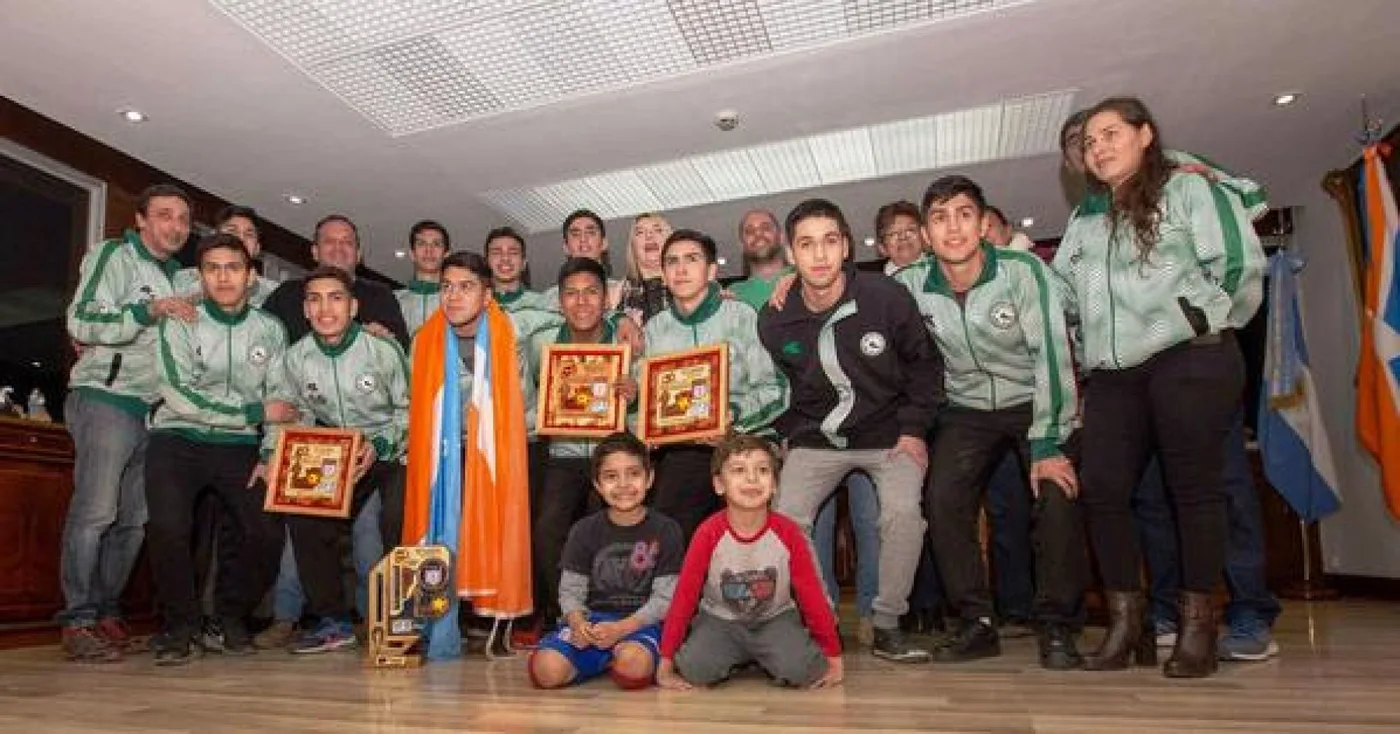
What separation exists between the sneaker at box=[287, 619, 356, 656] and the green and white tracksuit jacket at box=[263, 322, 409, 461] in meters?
0.64

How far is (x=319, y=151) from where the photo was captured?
533cm

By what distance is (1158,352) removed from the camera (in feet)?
7.38

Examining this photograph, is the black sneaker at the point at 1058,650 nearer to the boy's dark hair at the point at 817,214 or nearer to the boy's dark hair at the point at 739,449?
the boy's dark hair at the point at 739,449

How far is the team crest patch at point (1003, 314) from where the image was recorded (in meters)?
2.57

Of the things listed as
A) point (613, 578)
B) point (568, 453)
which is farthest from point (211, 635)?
point (613, 578)

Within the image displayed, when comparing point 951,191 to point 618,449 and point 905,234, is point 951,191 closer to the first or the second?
point 905,234

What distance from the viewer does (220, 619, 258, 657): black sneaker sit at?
3171 mm

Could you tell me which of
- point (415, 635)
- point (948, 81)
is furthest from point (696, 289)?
point (948, 81)

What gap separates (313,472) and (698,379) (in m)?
1.48

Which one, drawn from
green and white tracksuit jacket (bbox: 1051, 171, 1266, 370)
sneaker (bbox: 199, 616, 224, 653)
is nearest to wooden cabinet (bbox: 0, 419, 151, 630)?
sneaker (bbox: 199, 616, 224, 653)

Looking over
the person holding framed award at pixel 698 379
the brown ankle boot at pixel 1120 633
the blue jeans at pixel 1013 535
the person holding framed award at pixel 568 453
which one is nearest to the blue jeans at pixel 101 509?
the person holding framed award at pixel 568 453

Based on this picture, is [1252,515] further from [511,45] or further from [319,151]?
[319,151]

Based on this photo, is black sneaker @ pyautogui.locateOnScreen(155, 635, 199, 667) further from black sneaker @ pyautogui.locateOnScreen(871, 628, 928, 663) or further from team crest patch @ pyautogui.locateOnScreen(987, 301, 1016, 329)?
team crest patch @ pyautogui.locateOnScreen(987, 301, 1016, 329)

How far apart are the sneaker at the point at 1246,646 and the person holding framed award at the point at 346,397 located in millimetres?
2748
